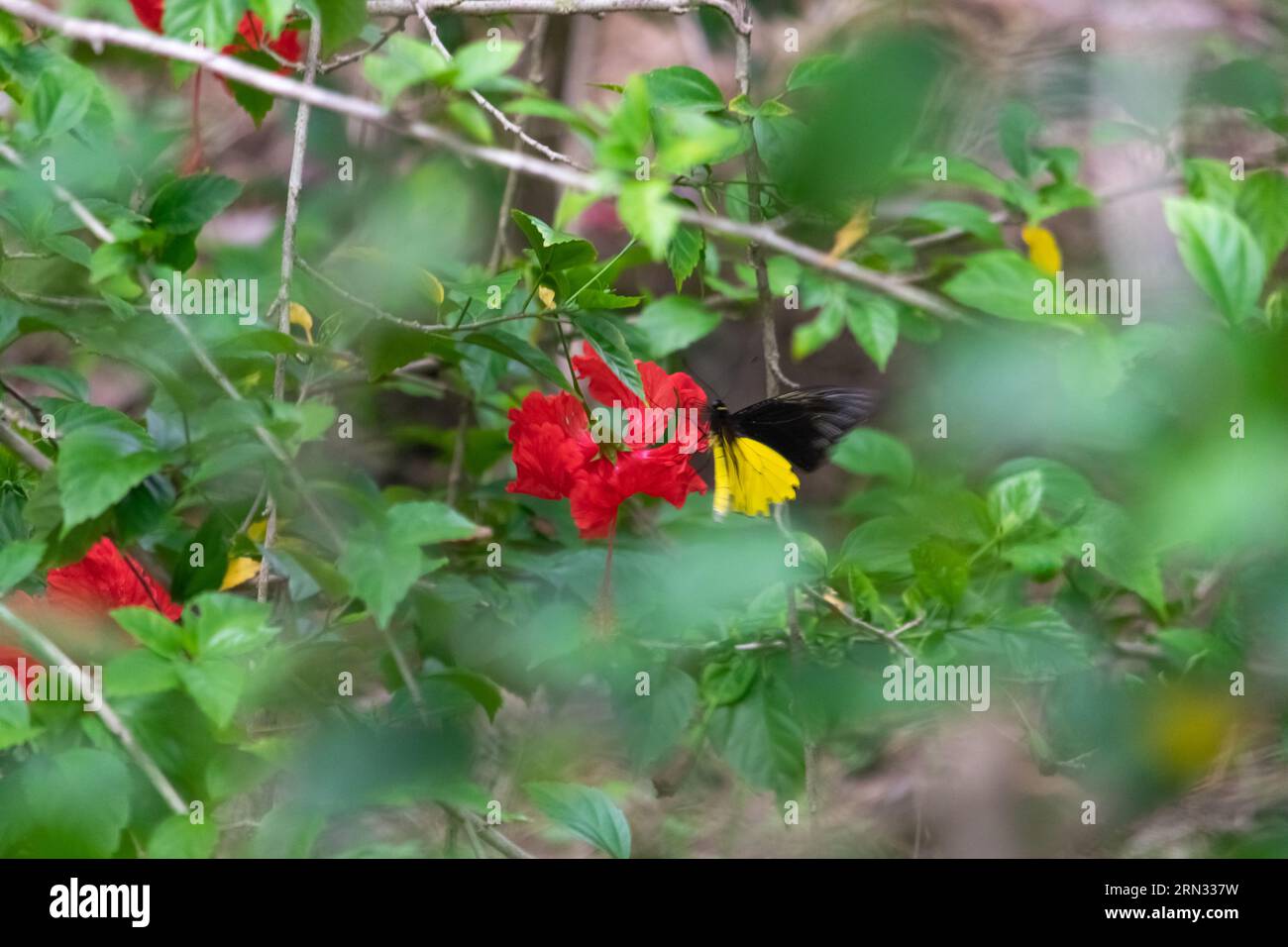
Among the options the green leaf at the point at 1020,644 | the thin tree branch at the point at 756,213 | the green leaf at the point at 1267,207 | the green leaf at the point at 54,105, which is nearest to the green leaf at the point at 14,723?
the green leaf at the point at 54,105

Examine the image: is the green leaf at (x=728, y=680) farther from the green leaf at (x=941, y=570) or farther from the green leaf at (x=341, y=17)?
the green leaf at (x=341, y=17)

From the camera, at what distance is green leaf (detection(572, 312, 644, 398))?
3.06 ft

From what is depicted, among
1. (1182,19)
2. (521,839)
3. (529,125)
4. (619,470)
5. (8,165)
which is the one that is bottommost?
(521,839)

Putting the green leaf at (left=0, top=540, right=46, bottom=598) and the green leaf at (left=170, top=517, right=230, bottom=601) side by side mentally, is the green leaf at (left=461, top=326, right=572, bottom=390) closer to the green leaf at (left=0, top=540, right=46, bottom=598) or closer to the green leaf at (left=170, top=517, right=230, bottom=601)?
the green leaf at (left=170, top=517, right=230, bottom=601)

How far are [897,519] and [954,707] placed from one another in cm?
56

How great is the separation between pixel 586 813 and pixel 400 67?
0.57 m

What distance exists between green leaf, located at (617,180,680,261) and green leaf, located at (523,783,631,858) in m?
0.51

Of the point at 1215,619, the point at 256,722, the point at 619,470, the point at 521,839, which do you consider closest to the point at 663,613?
the point at 619,470

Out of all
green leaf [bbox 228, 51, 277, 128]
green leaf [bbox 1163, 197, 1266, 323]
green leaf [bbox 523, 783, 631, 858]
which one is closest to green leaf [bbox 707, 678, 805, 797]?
green leaf [bbox 523, 783, 631, 858]

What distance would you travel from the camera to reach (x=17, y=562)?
2.63ft

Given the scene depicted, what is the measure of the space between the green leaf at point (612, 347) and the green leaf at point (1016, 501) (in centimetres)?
35

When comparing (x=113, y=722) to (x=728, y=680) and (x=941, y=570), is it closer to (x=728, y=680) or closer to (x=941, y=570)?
(x=728, y=680)

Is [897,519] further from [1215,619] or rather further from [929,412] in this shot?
[1215,619]

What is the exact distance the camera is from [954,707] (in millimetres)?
1258
